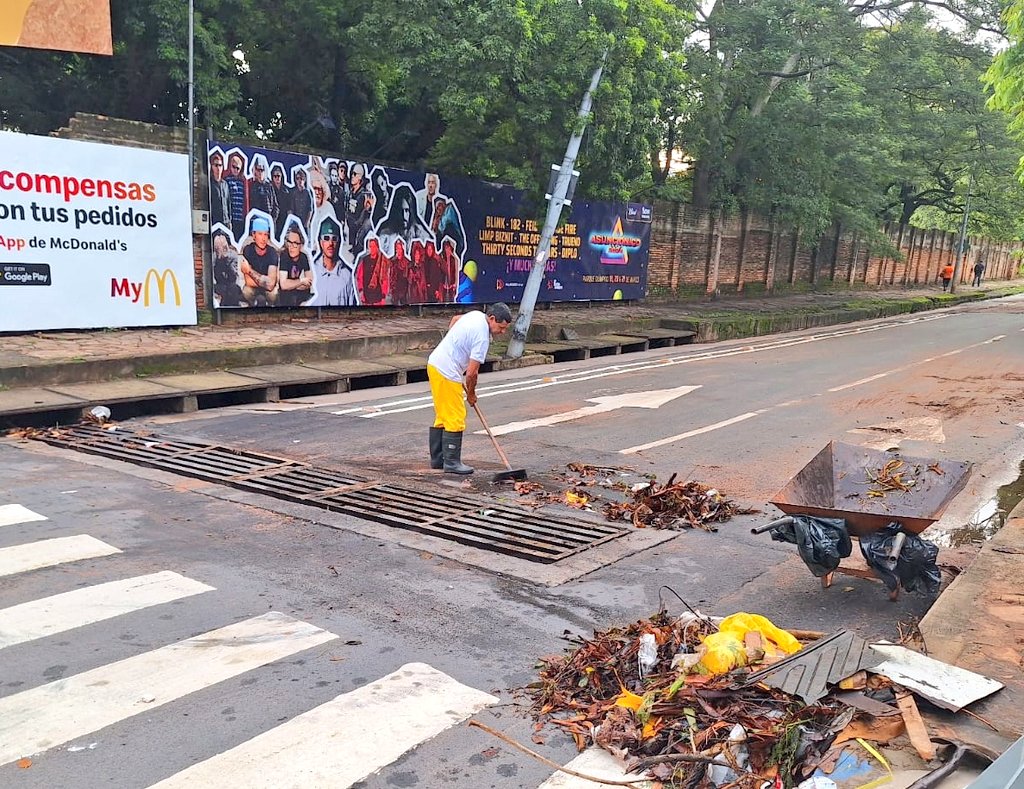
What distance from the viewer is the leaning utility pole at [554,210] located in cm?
1597

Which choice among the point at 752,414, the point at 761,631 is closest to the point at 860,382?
the point at 752,414

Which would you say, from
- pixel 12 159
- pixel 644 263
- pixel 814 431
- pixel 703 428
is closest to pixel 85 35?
pixel 12 159

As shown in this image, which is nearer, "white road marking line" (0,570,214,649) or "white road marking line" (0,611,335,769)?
"white road marking line" (0,611,335,769)

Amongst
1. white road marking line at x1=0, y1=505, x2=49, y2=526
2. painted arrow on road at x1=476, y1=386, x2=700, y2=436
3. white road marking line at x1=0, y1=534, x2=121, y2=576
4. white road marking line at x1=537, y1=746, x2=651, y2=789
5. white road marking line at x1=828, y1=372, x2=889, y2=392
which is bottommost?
painted arrow on road at x1=476, y1=386, x2=700, y2=436

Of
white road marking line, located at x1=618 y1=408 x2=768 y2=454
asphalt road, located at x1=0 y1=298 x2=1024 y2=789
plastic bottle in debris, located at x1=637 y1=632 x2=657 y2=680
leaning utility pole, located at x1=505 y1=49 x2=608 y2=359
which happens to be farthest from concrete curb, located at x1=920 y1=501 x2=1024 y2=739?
leaning utility pole, located at x1=505 y1=49 x2=608 y2=359

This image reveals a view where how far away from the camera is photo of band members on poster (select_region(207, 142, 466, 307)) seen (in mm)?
15453

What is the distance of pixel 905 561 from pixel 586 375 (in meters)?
10.2

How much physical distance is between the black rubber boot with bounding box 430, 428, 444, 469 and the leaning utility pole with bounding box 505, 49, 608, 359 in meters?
8.07

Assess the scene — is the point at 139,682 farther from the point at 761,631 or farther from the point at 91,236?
the point at 91,236

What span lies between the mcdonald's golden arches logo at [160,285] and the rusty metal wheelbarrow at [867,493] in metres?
11.8

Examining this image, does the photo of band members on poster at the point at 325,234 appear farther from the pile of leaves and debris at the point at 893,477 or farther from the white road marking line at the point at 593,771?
the white road marking line at the point at 593,771

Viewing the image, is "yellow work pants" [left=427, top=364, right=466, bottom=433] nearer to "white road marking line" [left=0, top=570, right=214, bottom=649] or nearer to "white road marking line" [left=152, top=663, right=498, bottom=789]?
"white road marking line" [left=0, top=570, right=214, bottom=649]

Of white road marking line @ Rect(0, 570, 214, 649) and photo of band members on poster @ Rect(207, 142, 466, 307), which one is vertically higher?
photo of band members on poster @ Rect(207, 142, 466, 307)

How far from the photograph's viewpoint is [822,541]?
5133 mm
